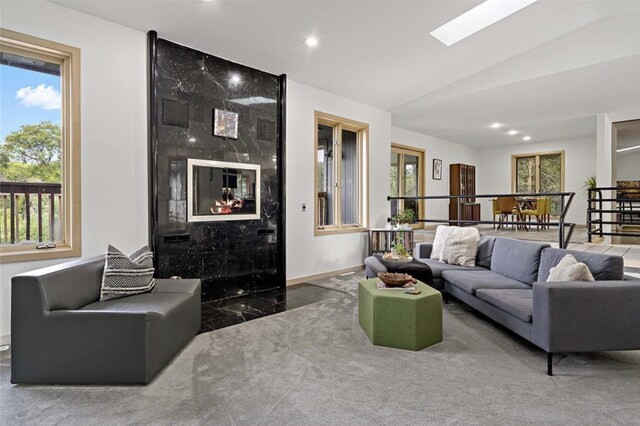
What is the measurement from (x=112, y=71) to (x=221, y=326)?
8.75 ft

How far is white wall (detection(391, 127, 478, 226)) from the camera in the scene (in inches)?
333

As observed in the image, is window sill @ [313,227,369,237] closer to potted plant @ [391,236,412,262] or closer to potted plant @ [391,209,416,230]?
potted plant @ [391,209,416,230]

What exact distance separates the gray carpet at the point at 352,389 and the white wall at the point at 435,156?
20.8ft

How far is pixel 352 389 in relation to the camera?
2.06 metres

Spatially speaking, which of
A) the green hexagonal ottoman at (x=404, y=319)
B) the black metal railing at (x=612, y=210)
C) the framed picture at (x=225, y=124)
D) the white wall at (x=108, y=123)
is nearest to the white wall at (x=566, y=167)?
the black metal railing at (x=612, y=210)

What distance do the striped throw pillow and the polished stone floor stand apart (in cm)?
69

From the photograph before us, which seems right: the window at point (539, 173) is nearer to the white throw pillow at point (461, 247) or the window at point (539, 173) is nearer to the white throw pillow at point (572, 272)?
the white throw pillow at point (461, 247)

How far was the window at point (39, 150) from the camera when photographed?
9.77 ft

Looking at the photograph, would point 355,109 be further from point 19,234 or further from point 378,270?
point 19,234

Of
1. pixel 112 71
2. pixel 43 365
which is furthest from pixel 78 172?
pixel 43 365

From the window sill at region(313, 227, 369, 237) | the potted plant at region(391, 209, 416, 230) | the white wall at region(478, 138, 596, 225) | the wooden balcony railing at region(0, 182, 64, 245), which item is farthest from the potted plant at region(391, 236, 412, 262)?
the white wall at region(478, 138, 596, 225)

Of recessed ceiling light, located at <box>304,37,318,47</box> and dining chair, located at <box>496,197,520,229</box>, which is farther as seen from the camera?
dining chair, located at <box>496,197,520,229</box>

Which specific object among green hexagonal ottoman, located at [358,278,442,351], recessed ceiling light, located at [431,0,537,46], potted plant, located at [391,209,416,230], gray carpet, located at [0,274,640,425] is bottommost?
gray carpet, located at [0,274,640,425]

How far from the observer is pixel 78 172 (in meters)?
3.14
